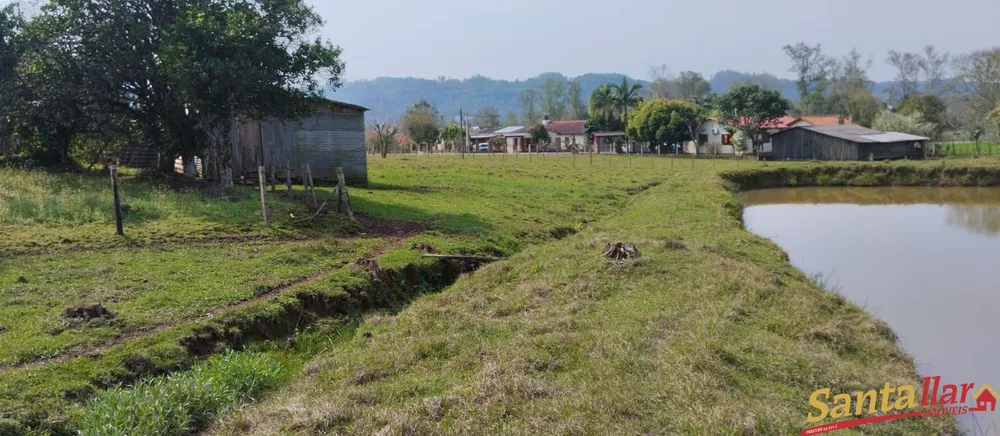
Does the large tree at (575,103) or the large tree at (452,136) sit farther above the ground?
the large tree at (575,103)

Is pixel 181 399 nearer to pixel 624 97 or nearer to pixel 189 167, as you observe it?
pixel 189 167

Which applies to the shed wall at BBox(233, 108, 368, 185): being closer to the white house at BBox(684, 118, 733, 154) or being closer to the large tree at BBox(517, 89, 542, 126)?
the white house at BBox(684, 118, 733, 154)

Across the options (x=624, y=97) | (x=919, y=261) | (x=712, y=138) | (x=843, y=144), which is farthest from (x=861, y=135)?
(x=919, y=261)

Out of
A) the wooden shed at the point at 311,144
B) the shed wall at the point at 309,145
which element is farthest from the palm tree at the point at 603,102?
the shed wall at the point at 309,145

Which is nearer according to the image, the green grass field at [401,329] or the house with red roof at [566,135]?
the green grass field at [401,329]

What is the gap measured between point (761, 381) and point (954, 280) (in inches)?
446

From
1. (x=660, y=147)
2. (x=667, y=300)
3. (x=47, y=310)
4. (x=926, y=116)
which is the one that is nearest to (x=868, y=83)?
(x=926, y=116)

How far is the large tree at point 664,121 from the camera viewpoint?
203 ft

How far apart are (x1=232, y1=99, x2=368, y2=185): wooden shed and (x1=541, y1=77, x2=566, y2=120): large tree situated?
339 feet

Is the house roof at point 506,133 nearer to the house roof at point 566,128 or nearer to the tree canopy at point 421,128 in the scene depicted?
the house roof at point 566,128

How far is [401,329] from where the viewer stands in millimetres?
10094

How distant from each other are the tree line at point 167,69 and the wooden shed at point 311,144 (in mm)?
2306

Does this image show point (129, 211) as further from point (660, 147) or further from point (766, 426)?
point (660, 147)

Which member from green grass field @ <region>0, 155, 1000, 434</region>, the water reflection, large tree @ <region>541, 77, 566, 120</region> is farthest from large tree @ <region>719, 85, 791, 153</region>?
large tree @ <region>541, 77, 566, 120</region>
